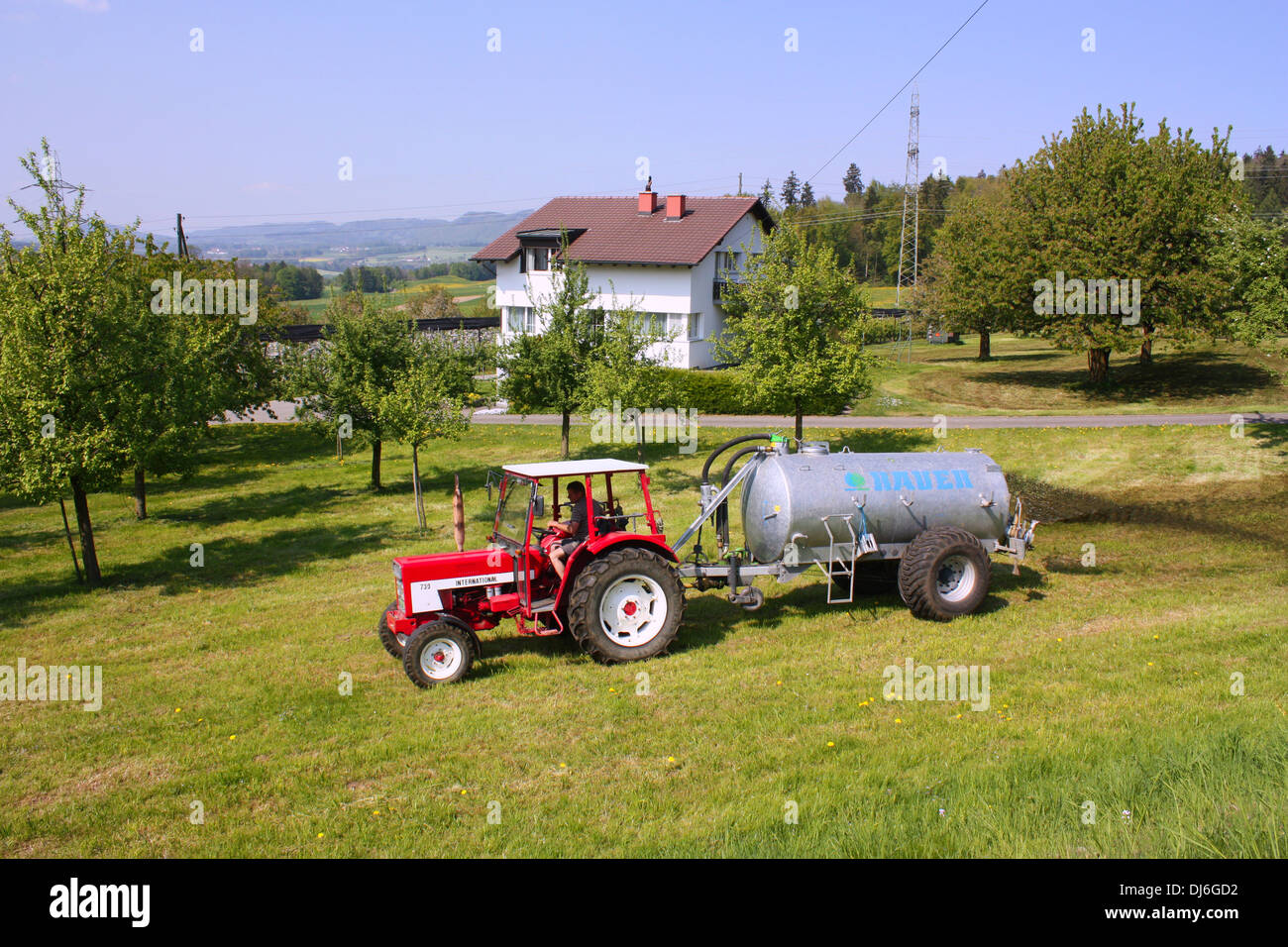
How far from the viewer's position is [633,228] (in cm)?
4525

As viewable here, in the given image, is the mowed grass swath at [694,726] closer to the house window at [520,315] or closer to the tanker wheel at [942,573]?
the tanker wheel at [942,573]

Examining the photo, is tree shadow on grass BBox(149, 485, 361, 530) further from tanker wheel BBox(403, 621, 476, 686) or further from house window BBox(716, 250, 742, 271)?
house window BBox(716, 250, 742, 271)

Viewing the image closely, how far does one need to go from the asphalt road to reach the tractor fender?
19.4m

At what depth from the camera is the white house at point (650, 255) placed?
42688 mm

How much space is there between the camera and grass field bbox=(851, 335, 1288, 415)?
103 ft

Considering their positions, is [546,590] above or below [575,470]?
below

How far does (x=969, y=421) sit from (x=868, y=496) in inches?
785

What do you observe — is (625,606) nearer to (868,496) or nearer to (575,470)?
(575,470)

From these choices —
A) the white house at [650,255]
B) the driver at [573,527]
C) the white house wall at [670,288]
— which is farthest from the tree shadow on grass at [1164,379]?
the driver at [573,527]

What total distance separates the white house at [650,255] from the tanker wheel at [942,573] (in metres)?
29.4

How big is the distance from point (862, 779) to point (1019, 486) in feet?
53.6

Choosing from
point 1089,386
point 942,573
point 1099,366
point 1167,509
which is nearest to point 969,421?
point 1089,386

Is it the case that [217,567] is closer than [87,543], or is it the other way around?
[87,543]
